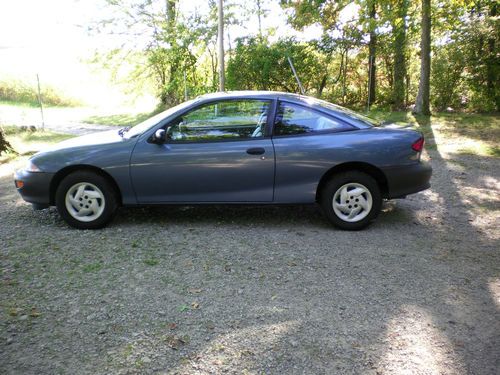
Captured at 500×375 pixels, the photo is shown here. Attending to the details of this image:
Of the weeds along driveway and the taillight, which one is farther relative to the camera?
the taillight

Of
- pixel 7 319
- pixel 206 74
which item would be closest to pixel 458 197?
pixel 7 319

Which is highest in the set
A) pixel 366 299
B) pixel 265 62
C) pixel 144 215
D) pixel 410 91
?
pixel 265 62

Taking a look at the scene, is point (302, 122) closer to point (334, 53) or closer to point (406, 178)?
point (406, 178)

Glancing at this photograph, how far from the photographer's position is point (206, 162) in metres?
4.90

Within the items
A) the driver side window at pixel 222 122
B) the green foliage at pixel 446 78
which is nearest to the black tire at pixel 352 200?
the driver side window at pixel 222 122

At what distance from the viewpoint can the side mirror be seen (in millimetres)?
4875

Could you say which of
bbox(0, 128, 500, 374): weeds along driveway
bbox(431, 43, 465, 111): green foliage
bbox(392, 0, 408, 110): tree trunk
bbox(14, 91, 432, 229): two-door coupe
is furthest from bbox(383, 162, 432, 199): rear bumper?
bbox(392, 0, 408, 110): tree trunk

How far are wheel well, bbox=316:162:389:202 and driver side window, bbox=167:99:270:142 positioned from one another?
0.85 meters

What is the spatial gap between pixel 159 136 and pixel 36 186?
1472mm

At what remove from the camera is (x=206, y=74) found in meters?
19.8

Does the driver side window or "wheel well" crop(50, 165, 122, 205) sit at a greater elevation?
the driver side window

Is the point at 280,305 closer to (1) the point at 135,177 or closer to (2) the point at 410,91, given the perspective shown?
(1) the point at 135,177

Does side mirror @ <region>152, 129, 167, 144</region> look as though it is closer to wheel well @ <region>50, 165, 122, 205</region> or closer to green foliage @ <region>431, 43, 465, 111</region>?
wheel well @ <region>50, 165, 122, 205</region>

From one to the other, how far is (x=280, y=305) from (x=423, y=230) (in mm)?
2419
